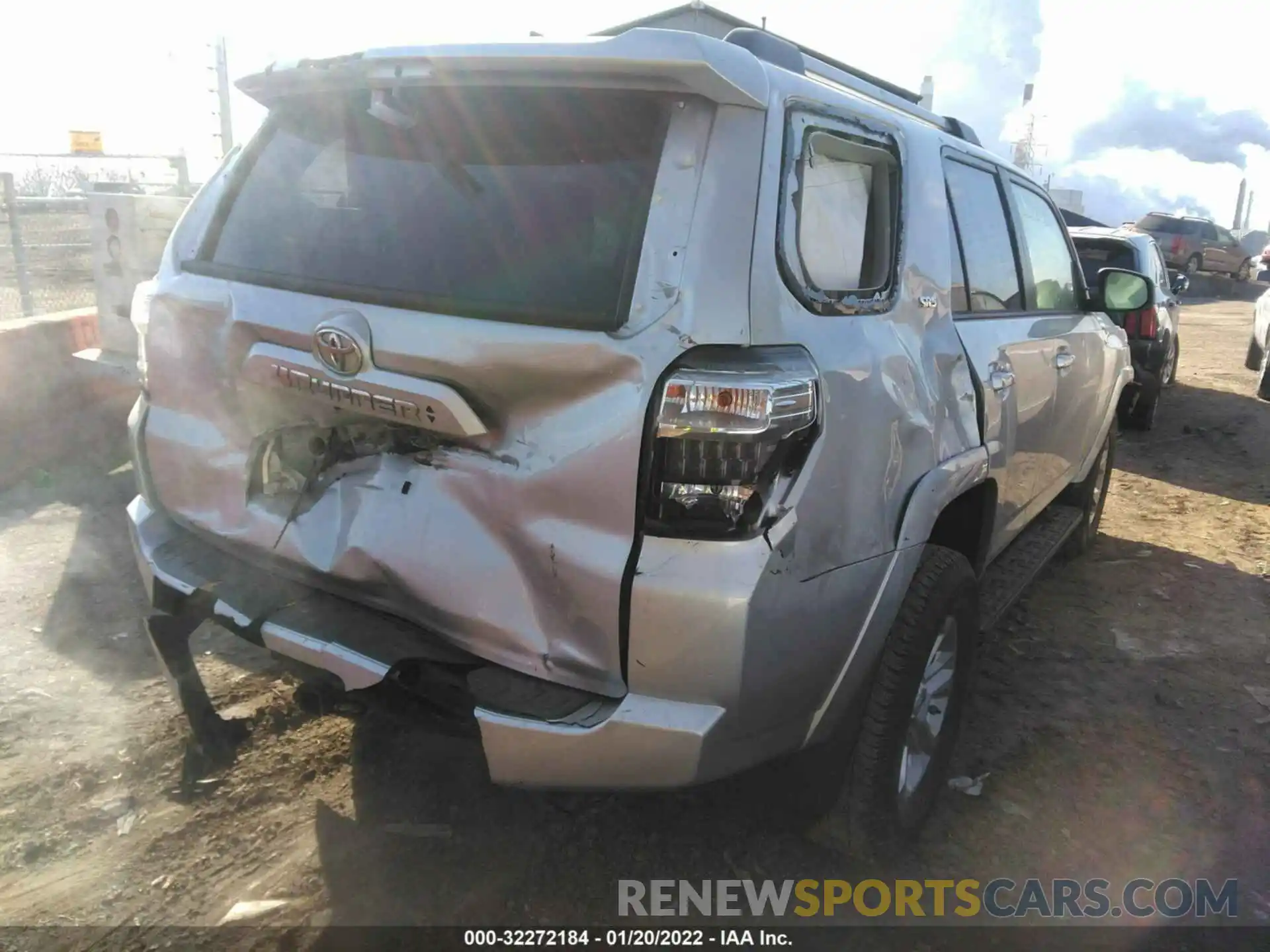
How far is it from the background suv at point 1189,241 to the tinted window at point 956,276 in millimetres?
27645

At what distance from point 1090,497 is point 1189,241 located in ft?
88.9

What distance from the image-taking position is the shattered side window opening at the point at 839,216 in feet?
6.61

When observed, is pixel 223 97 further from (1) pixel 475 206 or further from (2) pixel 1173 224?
(2) pixel 1173 224

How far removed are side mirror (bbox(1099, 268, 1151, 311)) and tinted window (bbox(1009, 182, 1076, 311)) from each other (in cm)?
15

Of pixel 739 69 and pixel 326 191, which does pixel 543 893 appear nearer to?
pixel 326 191

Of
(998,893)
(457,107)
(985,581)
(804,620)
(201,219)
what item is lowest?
(998,893)

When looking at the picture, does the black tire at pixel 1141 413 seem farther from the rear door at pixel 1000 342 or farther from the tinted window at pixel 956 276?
the tinted window at pixel 956 276

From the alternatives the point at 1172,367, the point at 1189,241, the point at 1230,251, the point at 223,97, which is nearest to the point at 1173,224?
the point at 1189,241

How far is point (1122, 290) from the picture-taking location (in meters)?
4.28

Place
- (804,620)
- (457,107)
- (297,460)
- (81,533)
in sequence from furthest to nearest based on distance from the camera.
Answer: (81,533) < (297,460) < (457,107) < (804,620)

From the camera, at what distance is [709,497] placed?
5.99ft

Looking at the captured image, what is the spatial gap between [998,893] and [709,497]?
62.1 inches

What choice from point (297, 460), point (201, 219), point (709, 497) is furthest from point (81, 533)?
point (709, 497)

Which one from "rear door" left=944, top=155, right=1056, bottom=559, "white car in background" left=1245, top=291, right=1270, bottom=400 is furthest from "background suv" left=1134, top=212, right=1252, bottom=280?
"rear door" left=944, top=155, right=1056, bottom=559
